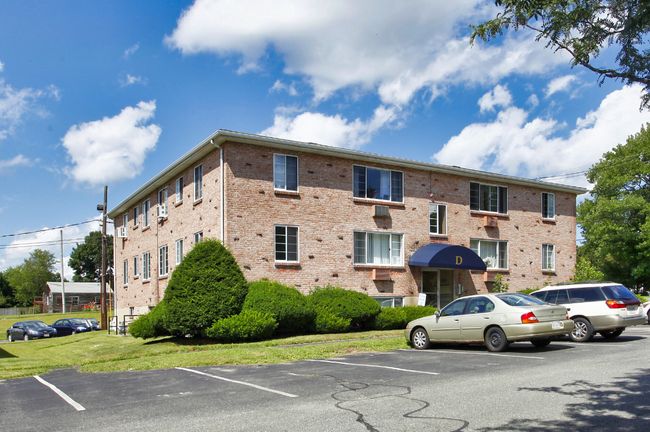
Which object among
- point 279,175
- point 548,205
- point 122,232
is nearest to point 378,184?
point 279,175

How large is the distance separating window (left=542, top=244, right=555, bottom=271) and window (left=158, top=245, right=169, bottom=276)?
65.3 feet

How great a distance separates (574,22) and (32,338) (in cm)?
3729

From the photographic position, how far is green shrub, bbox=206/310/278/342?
1734 cm

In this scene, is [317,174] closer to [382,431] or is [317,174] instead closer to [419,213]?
[419,213]

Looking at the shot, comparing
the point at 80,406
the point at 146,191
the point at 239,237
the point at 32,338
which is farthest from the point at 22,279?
the point at 80,406

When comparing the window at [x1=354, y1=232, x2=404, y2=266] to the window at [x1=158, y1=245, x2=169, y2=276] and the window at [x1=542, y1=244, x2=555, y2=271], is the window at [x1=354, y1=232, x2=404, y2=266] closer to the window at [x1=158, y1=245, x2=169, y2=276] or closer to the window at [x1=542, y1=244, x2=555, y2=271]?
the window at [x1=158, y1=245, x2=169, y2=276]

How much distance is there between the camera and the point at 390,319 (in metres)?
20.9

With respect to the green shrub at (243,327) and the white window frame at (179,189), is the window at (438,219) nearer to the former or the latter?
the green shrub at (243,327)

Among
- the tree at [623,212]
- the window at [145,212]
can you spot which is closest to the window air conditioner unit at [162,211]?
the window at [145,212]

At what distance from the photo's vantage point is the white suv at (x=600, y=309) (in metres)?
14.5

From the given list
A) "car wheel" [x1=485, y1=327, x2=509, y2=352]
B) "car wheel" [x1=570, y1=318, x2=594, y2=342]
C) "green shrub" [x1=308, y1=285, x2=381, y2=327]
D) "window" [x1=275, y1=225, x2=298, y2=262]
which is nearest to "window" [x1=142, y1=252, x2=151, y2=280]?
"window" [x1=275, y1=225, x2=298, y2=262]

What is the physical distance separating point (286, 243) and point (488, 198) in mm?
12237

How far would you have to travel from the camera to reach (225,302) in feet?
58.9

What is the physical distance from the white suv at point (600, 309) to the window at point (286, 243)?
33.7 feet
